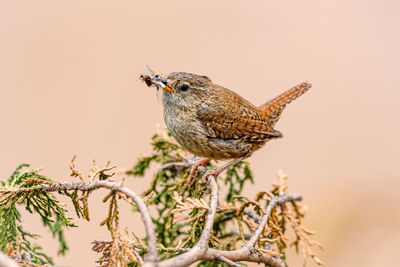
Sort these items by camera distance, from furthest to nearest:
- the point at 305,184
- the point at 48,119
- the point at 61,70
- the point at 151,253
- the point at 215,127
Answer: the point at 61,70
the point at 48,119
the point at 305,184
the point at 215,127
the point at 151,253

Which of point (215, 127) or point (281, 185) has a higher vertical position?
point (215, 127)

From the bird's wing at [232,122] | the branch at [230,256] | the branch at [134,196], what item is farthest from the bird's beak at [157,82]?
the branch at [134,196]

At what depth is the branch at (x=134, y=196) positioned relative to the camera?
1.36m

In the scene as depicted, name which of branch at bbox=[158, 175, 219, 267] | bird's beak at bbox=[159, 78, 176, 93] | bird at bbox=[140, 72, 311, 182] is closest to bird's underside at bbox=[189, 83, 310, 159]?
bird at bbox=[140, 72, 311, 182]

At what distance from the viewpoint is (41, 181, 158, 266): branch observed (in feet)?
4.47

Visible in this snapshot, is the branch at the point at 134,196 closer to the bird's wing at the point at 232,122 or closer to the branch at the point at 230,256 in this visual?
the branch at the point at 230,256

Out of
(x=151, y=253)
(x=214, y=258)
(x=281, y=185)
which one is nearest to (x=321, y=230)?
(x=281, y=185)

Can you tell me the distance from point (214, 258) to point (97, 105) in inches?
246

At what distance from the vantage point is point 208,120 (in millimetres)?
3611

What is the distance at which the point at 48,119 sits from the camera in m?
7.34

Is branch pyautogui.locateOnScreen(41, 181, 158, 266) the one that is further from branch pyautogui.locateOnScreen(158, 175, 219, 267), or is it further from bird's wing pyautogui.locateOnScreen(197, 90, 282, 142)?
bird's wing pyautogui.locateOnScreen(197, 90, 282, 142)

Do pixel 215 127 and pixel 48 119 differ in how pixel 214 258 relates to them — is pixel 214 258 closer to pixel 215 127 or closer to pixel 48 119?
pixel 215 127

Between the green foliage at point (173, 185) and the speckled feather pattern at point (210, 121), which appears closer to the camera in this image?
the green foliage at point (173, 185)

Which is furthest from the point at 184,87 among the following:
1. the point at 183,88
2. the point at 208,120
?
the point at 208,120
